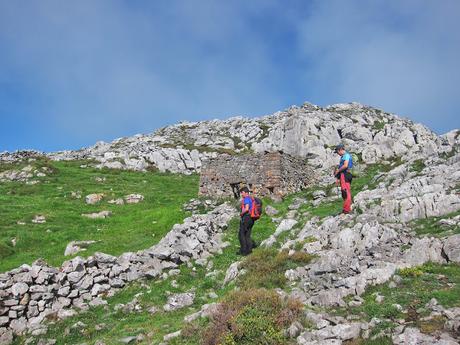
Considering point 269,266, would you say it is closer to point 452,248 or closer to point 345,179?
point 452,248

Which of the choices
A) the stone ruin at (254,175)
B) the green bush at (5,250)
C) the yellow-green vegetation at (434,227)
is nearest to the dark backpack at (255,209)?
the yellow-green vegetation at (434,227)

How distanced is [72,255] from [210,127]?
6808 centimetres

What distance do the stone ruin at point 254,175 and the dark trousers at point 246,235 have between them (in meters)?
10.3

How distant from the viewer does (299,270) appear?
1342 centimetres

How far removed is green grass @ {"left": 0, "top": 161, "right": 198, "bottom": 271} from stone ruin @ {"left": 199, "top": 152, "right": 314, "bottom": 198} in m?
2.71

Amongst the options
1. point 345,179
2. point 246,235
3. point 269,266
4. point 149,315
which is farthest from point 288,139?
point 149,315

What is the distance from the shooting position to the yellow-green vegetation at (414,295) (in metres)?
9.54

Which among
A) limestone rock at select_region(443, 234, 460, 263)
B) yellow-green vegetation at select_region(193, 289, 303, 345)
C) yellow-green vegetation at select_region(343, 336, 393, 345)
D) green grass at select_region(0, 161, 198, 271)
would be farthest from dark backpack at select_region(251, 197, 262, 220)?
yellow-green vegetation at select_region(343, 336, 393, 345)

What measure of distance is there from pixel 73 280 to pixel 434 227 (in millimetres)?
12091

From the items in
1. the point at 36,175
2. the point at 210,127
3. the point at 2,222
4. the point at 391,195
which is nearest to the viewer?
the point at 391,195

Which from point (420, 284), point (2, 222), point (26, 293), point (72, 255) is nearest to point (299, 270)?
point (420, 284)

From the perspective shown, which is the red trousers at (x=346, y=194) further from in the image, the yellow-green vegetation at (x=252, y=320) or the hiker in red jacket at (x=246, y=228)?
the yellow-green vegetation at (x=252, y=320)

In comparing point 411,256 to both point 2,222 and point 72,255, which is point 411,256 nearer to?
point 72,255

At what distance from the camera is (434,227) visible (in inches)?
571
